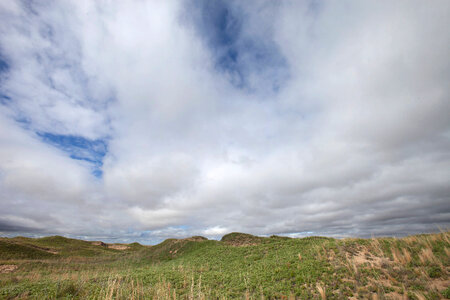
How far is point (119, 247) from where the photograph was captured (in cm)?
6950

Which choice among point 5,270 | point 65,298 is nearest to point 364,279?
point 65,298

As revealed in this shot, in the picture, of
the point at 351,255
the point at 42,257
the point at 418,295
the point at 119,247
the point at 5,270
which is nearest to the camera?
the point at 418,295

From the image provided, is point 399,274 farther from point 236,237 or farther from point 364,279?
point 236,237

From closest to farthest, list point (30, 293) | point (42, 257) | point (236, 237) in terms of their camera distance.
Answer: point (30, 293) < point (42, 257) < point (236, 237)

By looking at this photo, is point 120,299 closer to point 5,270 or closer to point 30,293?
point 30,293

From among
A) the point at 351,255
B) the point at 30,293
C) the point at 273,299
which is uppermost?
the point at 351,255

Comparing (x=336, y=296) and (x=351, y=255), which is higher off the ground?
(x=351, y=255)

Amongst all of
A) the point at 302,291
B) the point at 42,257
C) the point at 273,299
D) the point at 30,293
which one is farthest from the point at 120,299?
the point at 42,257

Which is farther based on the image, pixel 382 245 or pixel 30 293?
pixel 382 245

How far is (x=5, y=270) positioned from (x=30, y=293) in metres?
26.4

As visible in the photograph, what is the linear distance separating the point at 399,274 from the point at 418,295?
4.09 m

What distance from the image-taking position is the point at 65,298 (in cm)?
1127

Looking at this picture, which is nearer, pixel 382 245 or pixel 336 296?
pixel 336 296

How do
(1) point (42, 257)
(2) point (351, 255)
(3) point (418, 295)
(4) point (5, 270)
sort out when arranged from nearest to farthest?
(3) point (418, 295) < (2) point (351, 255) < (4) point (5, 270) < (1) point (42, 257)
